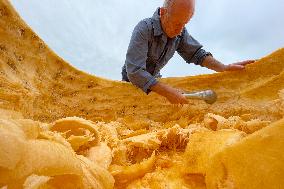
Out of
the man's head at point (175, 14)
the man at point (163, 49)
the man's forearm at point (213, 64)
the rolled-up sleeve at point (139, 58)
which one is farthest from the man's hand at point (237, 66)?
the rolled-up sleeve at point (139, 58)

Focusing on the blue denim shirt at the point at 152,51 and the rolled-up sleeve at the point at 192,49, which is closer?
the blue denim shirt at the point at 152,51

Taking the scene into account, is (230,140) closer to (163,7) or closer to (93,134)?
(93,134)

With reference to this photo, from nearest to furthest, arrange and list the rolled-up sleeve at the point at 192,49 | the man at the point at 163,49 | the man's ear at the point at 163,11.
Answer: the man at the point at 163,49 < the man's ear at the point at 163,11 < the rolled-up sleeve at the point at 192,49

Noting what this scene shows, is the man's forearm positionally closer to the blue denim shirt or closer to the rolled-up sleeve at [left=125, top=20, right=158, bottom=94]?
the blue denim shirt

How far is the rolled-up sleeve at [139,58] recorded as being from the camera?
2.45m

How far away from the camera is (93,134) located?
1.51 metres

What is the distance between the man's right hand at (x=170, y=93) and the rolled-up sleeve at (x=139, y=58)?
0.06 m

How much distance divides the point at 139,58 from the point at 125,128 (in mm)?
A: 701

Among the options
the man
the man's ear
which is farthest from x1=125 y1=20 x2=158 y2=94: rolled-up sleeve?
the man's ear

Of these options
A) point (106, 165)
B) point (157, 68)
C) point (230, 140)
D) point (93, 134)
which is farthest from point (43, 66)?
point (230, 140)

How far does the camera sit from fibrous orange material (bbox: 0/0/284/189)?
101 centimetres

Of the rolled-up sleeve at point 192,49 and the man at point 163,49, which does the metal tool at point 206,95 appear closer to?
the man at point 163,49

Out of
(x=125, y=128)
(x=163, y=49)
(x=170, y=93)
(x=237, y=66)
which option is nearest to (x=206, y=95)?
(x=170, y=93)

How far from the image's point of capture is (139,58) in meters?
2.63
